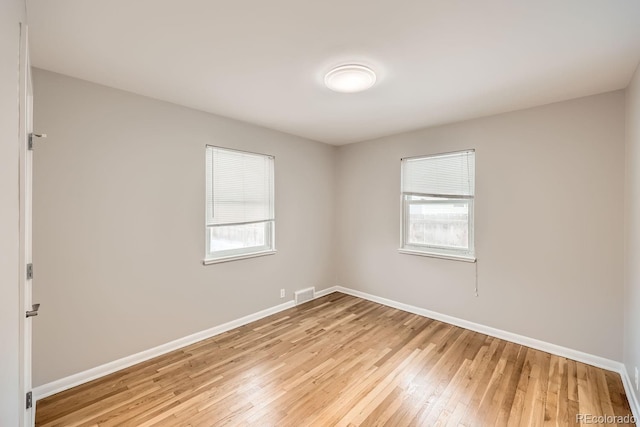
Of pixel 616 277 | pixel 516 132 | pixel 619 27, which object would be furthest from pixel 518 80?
pixel 616 277

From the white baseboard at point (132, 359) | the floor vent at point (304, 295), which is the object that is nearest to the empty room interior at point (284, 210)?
the white baseboard at point (132, 359)

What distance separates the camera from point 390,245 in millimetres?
4094

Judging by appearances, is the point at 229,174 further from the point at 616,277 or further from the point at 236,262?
the point at 616,277

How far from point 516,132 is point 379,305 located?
9.23ft

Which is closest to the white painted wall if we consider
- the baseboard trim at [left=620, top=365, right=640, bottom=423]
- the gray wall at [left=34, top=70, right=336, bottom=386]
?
the gray wall at [left=34, top=70, right=336, bottom=386]

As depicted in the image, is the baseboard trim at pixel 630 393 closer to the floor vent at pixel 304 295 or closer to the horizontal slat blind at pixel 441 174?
the horizontal slat blind at pixel 441 174

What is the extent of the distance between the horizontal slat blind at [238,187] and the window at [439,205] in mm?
1946

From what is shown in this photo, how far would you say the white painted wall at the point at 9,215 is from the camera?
1052 millimetres

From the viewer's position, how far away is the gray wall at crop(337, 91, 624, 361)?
8.21ft

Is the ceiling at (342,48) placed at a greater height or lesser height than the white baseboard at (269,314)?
greater

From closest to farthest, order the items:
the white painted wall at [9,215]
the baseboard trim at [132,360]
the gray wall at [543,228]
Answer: the white painted wall at [9,215]
the baseboard trim at [132,360]
the gray wall at [543,228]

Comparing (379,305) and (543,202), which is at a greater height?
(543,202)

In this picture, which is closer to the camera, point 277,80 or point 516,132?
point 277,80

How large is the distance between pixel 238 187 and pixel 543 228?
3395mm
